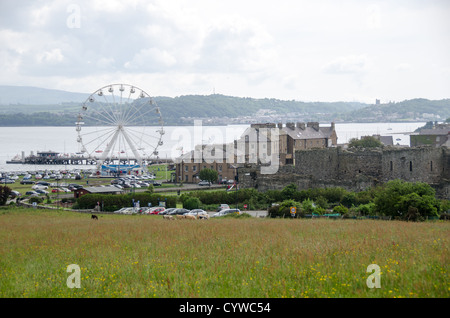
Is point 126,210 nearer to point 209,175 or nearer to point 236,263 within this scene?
point 209,175

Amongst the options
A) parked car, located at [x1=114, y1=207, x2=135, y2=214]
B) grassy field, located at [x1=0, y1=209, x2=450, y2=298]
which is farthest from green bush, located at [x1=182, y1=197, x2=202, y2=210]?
grassy field, located at [x1=0, y1=209, x2=450, y2=298]

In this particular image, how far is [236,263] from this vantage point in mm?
14148

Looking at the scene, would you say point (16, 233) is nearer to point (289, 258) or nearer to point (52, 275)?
point (52, 275)

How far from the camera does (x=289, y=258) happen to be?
14.2 meters

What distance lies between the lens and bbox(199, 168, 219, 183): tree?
64.2m

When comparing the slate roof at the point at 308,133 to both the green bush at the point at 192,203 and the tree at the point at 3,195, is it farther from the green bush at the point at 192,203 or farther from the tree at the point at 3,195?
the tree at the point at 3,195

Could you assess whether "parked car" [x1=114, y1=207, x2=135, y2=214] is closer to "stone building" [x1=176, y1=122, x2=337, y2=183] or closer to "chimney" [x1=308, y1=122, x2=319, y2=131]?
"stone building" [x1=176, y1=122, x2=337, y2=183]

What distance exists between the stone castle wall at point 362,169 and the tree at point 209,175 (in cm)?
1813

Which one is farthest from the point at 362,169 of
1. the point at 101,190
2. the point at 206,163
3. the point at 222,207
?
the point at 206,163

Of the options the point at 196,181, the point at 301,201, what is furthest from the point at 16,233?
the point at 196,181

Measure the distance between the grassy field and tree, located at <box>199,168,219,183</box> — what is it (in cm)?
4318

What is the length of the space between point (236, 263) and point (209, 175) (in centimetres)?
5009

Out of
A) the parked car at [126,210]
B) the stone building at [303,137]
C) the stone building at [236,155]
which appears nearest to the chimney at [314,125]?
the stone building at [303,137]
